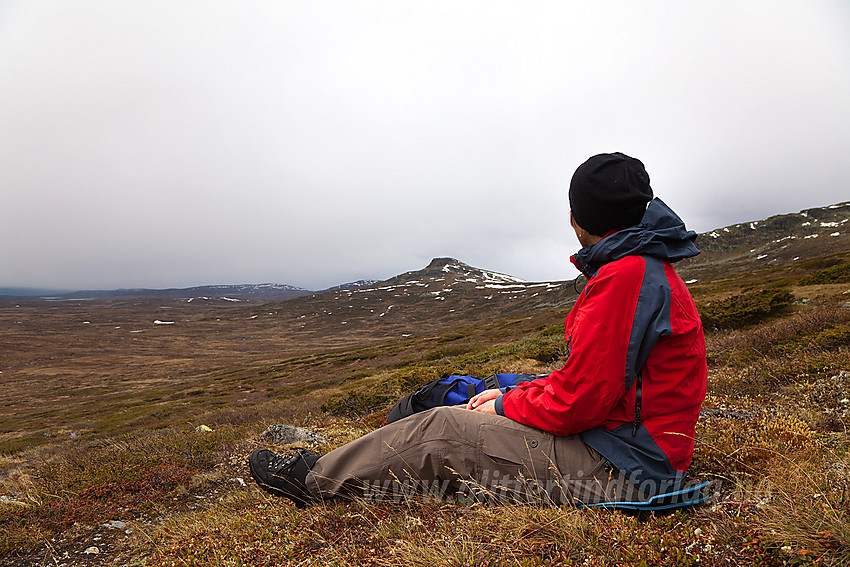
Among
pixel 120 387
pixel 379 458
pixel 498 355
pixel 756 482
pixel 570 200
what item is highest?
pixel 570 200

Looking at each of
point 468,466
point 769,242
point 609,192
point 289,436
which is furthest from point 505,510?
point 769,242

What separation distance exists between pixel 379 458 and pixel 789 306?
15772mm

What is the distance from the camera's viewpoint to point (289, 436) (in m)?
7.76

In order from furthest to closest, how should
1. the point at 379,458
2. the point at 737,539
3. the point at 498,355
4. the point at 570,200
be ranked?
the point at 498,355
the point at 379,458
the point at 570,200
the point at 737,539

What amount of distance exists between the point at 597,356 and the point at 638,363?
0.93 feet

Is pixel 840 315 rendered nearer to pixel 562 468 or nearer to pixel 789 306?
pixel 789 306

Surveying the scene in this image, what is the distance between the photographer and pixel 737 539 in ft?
7.20

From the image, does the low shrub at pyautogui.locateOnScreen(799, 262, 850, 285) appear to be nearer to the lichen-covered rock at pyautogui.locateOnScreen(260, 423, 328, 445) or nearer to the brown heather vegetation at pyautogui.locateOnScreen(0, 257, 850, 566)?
the brown heather vegetation at pyautogui.locateOnScreen(0, 257, 850, 566)

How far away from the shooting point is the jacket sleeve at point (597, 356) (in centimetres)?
235

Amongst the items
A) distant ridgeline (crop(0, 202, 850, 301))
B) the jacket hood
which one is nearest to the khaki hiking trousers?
the jacket hood

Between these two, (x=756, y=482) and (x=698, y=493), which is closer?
(x=698, y=493)

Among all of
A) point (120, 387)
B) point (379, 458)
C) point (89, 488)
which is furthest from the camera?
point (120, 387)

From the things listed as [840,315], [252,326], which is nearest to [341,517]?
[840,315]

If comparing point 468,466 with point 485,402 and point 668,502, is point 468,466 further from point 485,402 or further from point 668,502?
point 668,502
